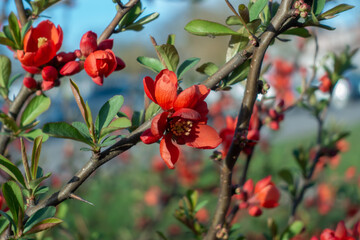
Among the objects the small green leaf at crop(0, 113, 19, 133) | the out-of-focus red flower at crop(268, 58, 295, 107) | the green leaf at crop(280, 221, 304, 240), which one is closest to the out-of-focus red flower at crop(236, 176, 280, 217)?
the green leaf at crop(280, 221, 304, 240)

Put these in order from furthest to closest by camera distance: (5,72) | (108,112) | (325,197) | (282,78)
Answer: (325,197) → (282,78) → (5,72) → (108,112)

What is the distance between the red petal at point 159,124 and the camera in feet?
2.01

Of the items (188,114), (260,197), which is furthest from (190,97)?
(260,197)

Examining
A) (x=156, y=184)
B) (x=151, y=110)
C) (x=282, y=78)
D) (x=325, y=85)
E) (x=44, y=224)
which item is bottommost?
(x=156, y=184)

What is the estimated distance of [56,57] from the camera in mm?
805

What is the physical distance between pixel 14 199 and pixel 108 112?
0.22m

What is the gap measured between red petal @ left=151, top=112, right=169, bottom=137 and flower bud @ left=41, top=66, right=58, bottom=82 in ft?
0.97

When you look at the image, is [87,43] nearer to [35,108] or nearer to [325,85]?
[35,108]

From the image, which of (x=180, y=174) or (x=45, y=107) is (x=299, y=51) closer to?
(x=180, y=174)

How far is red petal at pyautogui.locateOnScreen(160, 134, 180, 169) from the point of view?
0.65m

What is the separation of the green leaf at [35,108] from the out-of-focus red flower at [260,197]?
0.59 meters

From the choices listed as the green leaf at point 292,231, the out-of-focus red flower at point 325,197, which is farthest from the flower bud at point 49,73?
the out-of-focus red flower at point 325,197

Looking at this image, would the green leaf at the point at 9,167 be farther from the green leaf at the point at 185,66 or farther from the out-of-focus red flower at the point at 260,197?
the out-of-focus red flower at the point at 260,197

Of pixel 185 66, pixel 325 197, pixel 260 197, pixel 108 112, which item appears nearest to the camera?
pixel 108 112
